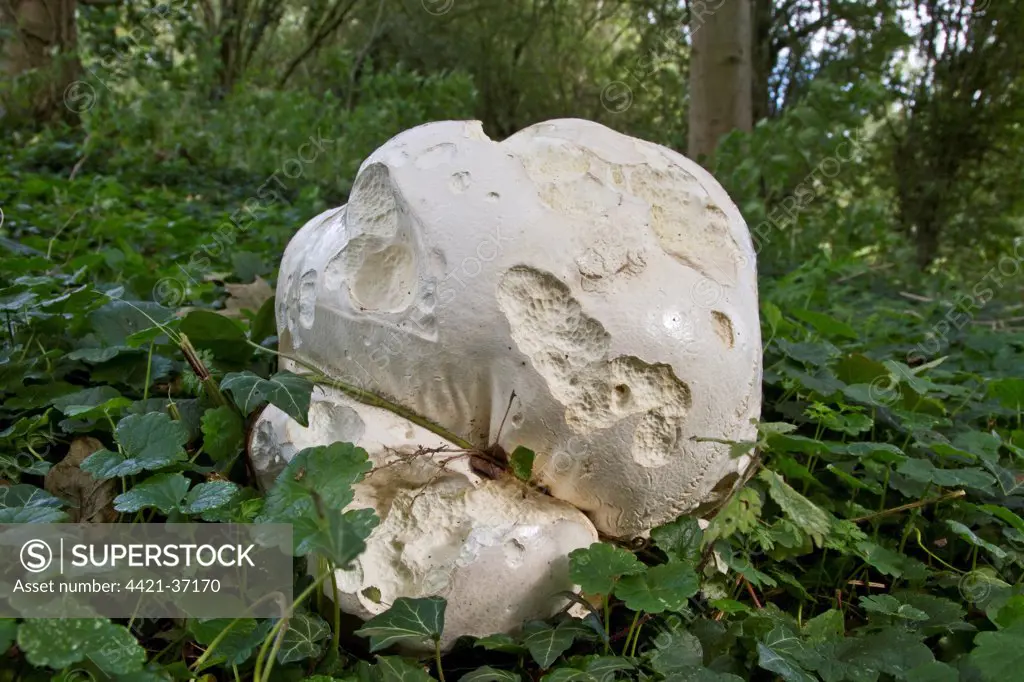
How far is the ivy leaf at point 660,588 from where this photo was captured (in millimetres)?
1346

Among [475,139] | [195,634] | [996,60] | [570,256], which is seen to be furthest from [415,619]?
[996,60]

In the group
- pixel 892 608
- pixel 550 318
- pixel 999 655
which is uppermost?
pixel 550 318

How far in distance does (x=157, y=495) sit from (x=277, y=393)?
0.28 meters

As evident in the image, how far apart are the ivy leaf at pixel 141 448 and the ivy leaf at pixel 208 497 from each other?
98 millimetres

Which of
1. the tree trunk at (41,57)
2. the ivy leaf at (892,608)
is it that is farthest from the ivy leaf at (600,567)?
the tree trunk at (41,57)

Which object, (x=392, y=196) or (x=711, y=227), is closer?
(x=392, y=196)

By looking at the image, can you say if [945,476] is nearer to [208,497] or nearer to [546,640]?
[546,640]

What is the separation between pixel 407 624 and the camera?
52.6 inches

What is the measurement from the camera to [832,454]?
A: 2.13 meters

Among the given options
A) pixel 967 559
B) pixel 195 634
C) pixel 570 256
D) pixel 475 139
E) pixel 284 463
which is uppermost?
pixel 475 139

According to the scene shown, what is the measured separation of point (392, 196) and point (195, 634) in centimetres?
95

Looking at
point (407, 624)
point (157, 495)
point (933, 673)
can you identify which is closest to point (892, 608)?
point (933, 673)

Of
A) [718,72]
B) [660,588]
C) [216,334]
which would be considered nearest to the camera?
[660,588]

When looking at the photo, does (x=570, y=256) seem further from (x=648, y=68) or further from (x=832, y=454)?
(x=648, y=68)
